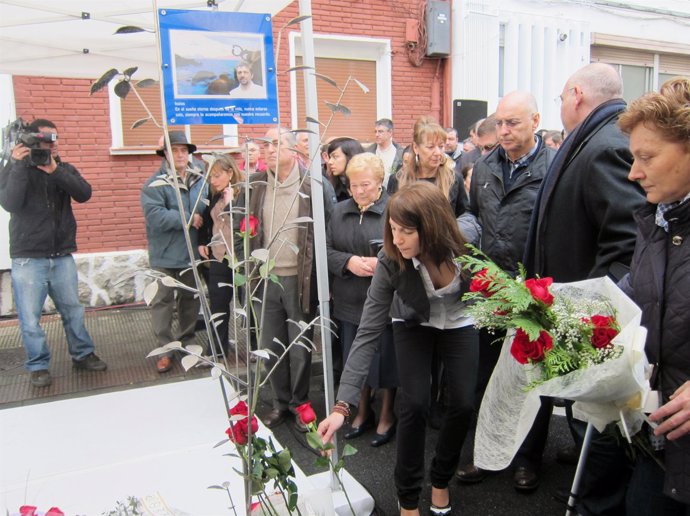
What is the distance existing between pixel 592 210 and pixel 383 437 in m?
2.00

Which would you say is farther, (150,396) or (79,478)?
(150,396)

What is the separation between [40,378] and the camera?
15.5 ft

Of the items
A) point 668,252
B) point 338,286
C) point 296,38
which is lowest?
point 338,286

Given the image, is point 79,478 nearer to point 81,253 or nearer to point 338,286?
point 338,286

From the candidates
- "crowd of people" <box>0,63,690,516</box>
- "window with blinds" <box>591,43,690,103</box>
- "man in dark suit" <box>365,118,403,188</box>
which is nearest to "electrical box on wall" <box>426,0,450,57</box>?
"man in dark suit" <box>365,118,403,188</box>

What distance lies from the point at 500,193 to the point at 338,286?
3.97 feet

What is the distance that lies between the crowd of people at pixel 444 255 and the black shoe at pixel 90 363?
0.01m

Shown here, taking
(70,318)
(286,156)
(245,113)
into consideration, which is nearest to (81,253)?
(70,318)

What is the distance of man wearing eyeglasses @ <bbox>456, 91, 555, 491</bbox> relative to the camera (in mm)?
3191

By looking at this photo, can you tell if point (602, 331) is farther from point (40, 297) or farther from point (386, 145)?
point (386, 145)

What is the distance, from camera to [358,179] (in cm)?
354

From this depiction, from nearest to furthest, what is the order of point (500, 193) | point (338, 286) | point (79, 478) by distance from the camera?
point (79, 478), point (500, 193), point (338, 286)

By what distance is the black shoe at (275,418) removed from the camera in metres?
4.04

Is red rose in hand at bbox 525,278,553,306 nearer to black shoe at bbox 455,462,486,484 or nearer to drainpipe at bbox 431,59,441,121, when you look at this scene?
black shoe at bbox 455,462,486,484
